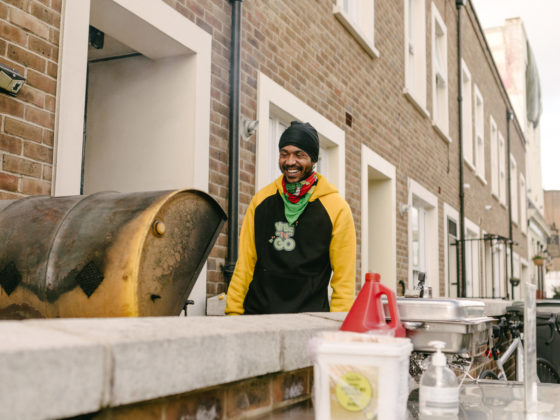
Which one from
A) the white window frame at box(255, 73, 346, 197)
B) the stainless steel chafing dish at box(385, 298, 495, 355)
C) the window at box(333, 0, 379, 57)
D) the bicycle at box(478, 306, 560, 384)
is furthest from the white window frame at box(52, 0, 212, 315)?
the window at box(333, 0, 379, 57)

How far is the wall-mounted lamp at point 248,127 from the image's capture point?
205 inches

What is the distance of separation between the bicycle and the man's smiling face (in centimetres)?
231

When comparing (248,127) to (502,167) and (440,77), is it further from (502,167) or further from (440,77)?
(502,167)

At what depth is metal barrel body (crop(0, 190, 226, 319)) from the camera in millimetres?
2098

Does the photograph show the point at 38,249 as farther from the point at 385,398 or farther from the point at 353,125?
the point at 353,125

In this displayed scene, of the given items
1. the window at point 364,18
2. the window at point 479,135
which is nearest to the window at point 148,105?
the window at point 364,18

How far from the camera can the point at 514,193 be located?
24.3 m

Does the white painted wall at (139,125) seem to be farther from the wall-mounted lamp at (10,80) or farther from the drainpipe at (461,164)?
the drainpipe at (461,164)

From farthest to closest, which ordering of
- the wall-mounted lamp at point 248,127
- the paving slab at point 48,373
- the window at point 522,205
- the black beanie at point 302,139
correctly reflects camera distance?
the window at point 522,205, the wall-mounted lamp at point 248,127, the black beanie at point 302,139, the paving slab at point 48,373

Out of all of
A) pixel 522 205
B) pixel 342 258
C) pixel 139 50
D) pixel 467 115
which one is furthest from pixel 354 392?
pixel 522 205

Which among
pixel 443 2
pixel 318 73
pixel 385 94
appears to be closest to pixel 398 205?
pixel 385 94

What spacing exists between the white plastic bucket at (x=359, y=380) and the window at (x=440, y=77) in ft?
36.5

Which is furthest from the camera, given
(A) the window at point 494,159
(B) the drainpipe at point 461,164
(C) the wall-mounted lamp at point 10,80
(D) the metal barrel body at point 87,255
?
(A) the window at point 494,159

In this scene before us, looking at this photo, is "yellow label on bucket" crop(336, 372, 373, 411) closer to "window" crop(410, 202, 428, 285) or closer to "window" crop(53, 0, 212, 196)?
"window" crop(53, 0, 212, 196)
